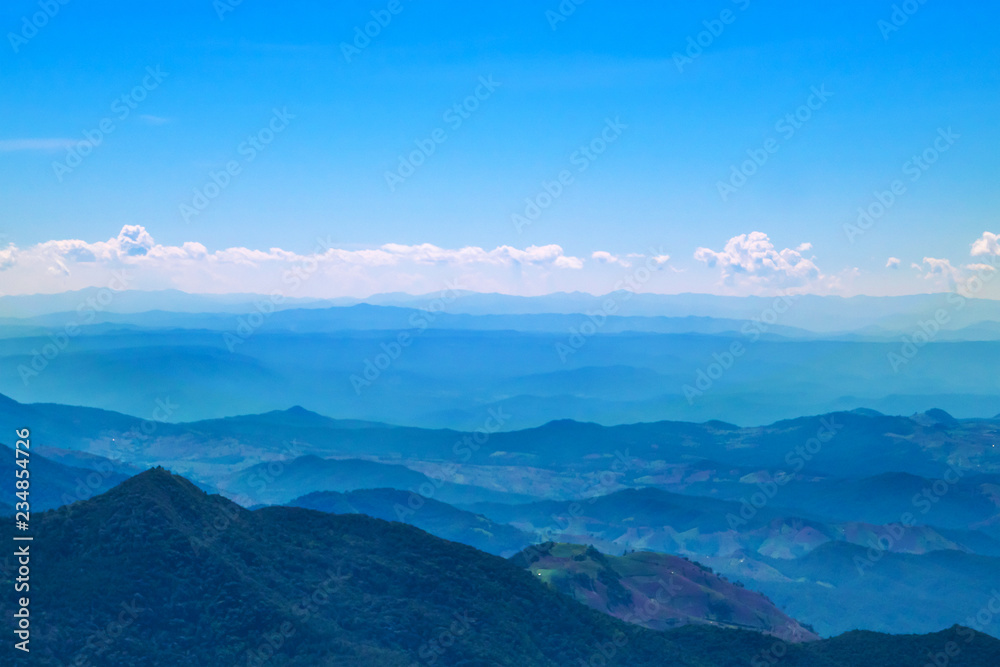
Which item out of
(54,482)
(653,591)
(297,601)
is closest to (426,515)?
(54,482)

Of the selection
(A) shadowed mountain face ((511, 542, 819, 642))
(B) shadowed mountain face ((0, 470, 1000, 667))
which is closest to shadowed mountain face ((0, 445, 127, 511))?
(A) shadowed mountain face ((511, 542, 819, 642))

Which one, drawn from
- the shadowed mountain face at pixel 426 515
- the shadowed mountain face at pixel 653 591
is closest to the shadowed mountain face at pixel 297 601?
the shadowed mountain face at pixel 653 591

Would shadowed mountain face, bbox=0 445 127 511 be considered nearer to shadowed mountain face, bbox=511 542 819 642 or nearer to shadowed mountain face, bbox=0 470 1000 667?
shadowed mountain face, bbox=511 542 819 642

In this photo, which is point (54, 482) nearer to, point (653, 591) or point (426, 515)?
point (426, 515)

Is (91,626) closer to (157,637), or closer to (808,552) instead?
(157,637)

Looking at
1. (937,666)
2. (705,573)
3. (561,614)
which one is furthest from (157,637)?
(705,573)

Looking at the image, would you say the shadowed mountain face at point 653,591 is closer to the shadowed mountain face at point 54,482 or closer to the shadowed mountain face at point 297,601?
the shadowed mountain face at point 297,601
